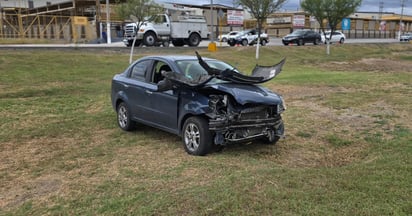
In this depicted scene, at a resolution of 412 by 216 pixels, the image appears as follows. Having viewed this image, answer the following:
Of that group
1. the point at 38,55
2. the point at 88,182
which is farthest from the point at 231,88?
the point at 38,55

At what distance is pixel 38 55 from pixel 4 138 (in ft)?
43.2

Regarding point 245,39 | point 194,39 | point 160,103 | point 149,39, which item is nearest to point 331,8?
point 245,39

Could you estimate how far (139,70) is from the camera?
296 inches

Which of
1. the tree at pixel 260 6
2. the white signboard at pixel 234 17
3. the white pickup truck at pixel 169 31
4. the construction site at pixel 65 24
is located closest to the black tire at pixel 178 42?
the white pickup truck at pixel 169 31

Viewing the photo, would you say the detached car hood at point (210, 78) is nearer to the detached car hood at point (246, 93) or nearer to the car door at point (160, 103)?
the detached car hood at point (246, 93)

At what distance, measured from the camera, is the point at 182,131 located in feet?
20.6

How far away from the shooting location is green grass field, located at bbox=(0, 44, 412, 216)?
4.19m

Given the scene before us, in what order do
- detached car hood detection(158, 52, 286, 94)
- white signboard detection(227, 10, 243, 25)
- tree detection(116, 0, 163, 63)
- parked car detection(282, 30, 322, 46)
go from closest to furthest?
detached car hood detection(158, 52, 286, 94) → tree detection(116, 0, 163, 63) → parked car detection(282, 30, 322, 46) → white signboard detection(227, 10, 243, 25)

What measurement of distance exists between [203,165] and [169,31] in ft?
77.7

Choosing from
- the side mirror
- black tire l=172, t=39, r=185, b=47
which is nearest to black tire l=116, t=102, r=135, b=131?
the side mirror

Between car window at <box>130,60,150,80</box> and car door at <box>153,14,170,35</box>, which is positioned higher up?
car door at <box>153,14,170,35</box>

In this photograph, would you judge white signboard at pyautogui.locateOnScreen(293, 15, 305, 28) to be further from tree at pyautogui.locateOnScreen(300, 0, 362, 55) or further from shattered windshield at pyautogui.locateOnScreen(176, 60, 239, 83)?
shattered windshield at pyautogui.locateOnScreen(176, 60, 239, 83)

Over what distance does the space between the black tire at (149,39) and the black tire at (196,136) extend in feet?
71.9

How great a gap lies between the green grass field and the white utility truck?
1591 cm
